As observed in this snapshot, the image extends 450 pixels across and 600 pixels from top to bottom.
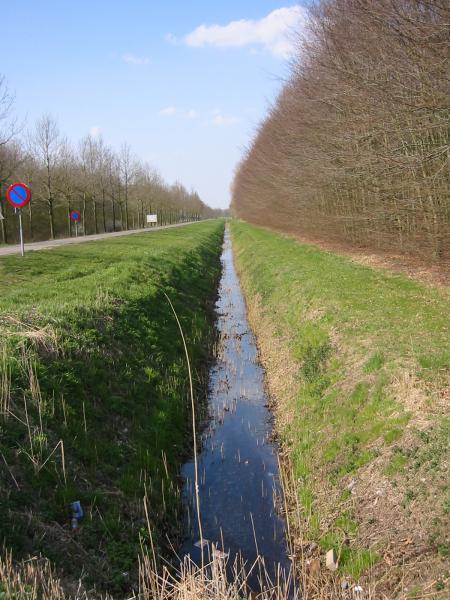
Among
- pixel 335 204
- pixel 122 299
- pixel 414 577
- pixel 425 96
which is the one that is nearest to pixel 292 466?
pixel 414 577

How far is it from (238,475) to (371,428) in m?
2.30

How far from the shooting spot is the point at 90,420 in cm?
688

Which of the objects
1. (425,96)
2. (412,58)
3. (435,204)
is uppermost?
(412,58)

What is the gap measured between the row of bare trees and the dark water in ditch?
7.10 m

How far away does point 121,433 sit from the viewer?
7.20 metres

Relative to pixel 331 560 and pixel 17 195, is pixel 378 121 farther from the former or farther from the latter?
pixel 331 560

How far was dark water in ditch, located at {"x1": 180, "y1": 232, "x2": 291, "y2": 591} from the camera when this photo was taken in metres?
5.91

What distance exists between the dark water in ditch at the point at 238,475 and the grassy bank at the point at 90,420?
0.44 metres

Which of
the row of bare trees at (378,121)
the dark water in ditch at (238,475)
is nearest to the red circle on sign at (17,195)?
the dark water in ditch at (238,475)

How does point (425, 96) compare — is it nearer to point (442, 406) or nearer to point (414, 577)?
point (442, 406)

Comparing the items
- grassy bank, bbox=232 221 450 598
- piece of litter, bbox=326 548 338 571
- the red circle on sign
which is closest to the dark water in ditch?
grassy bank, bbox=232 221 450 598

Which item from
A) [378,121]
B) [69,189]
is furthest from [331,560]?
[69,189]

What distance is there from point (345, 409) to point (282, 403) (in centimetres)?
227

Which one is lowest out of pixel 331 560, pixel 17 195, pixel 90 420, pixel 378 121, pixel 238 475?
pixel 238 475
